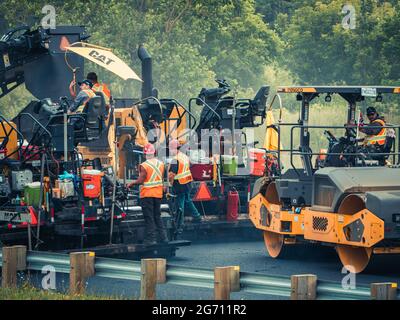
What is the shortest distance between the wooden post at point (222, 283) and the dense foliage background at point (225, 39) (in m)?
26.6

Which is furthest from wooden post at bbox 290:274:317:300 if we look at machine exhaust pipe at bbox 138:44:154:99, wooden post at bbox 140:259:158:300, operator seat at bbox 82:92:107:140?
machine exhaust pipe at bbox 138:44:154:99

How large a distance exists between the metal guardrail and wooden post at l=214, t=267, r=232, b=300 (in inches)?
6.1

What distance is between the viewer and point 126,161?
23.7 meters

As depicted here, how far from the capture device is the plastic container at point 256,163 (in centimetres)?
2403

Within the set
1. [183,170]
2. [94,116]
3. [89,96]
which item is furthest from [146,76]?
[94,116]

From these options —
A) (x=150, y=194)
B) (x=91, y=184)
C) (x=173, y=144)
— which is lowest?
(x=150, y=194)

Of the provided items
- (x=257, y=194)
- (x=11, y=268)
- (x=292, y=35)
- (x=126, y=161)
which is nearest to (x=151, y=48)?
(x=292, y=35)

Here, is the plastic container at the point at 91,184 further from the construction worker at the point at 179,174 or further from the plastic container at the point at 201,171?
the plastic container at the point at 201,171

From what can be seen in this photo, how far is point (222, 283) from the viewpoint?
13688 mm

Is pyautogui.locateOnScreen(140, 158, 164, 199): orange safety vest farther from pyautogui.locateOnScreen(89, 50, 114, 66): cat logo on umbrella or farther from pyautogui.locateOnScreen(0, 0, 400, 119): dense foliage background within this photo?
pyautogui.locateOnScreen(0, 0, 400, 119): dense foliage background

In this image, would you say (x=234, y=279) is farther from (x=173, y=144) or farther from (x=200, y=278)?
(x=173, y=144)

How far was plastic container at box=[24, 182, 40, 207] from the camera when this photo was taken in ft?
61.6

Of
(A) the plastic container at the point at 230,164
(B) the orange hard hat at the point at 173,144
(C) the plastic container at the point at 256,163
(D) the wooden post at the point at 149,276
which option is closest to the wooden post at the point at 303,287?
(D) the wooden post at the point at 149,276

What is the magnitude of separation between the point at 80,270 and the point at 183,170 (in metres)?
6.65
